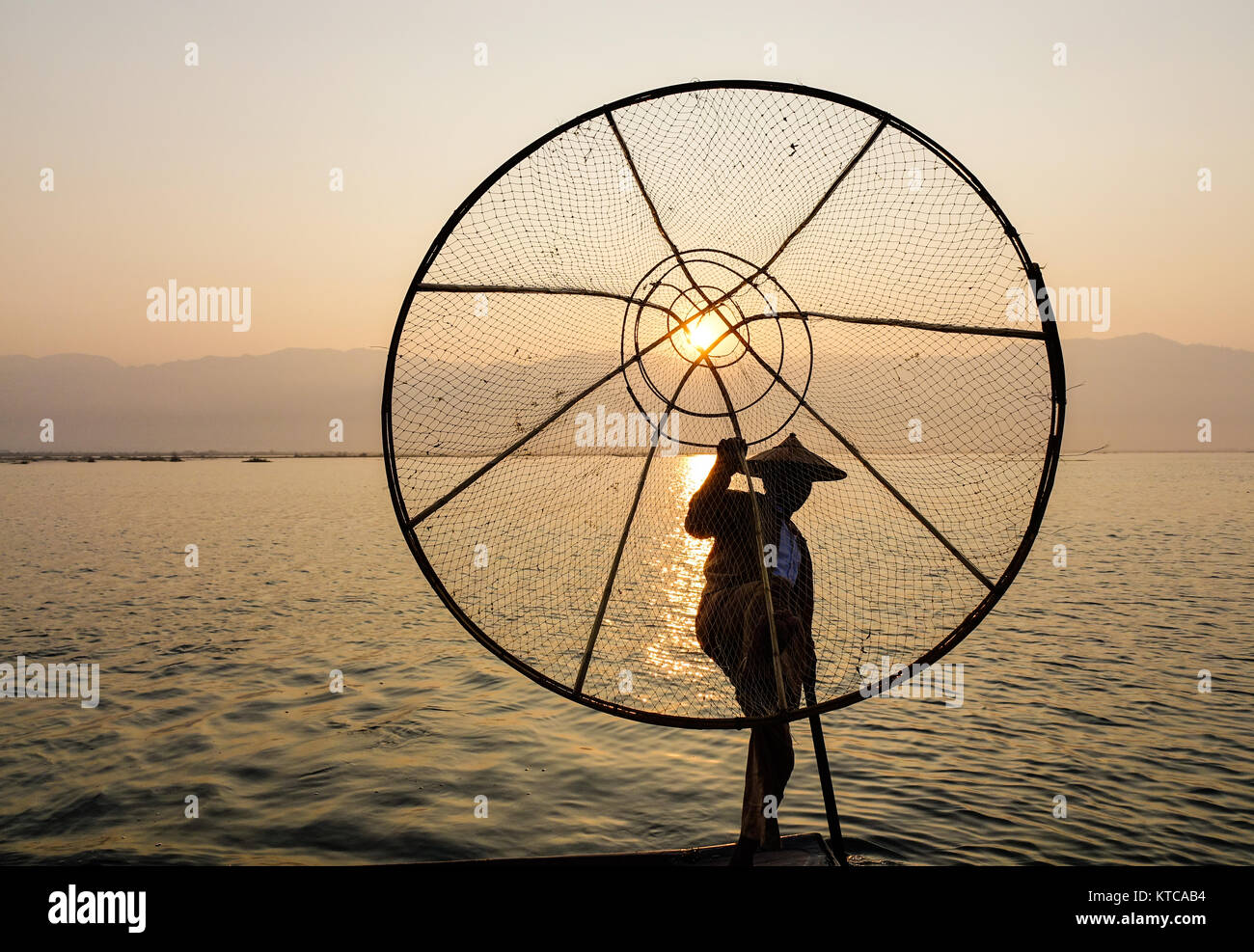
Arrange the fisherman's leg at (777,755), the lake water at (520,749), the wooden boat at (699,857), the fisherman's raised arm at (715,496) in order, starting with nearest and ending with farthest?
the fisherman's leg at (777,755) → the fisherman's raised arm at (715,496) → the wooden boat at (699,857) → the lake water at (520,749)

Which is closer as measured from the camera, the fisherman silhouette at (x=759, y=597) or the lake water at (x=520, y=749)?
the fisherman silhouette at (x=759, y=597)

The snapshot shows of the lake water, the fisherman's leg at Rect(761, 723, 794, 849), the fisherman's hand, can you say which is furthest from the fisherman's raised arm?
the lake water

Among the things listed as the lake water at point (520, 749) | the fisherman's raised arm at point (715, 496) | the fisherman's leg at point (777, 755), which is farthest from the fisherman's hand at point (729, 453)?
the lake water at point (520, 749)

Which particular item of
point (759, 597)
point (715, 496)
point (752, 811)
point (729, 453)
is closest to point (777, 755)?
point (752, 811)

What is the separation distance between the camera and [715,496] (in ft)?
14.7

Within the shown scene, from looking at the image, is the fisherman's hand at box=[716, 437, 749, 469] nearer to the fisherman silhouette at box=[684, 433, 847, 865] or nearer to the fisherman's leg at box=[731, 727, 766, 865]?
the fisherman silhouette at box=[684, 433, 847, 865]

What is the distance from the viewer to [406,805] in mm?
6801

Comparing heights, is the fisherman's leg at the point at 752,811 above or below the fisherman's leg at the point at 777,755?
below

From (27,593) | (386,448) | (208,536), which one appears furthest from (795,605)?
(208,536)

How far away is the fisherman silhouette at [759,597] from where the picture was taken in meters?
4.20

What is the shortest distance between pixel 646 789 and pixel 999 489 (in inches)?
153

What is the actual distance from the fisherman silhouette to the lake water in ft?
6.73

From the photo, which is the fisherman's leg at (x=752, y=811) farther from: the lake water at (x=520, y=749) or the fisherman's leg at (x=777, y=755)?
the lake water at (x=520, y=749)
